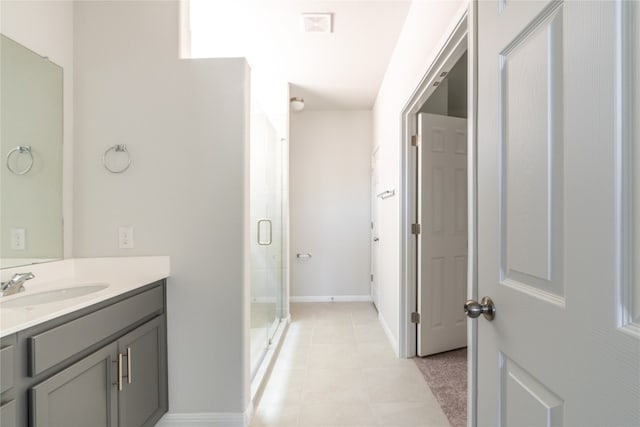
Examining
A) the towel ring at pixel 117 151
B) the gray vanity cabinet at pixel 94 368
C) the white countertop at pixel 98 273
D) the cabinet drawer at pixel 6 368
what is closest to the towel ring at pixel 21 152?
the towel ring at pixel 117 151

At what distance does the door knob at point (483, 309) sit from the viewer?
0.88 meters

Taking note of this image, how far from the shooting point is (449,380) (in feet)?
7.54

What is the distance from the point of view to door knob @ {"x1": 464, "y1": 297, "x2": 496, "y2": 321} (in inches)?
34.5

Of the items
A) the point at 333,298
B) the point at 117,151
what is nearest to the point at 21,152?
the point at 117,151

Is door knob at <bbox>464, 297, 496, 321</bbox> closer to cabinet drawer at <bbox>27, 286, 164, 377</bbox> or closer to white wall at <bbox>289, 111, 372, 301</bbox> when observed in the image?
cabinet drawer at <bbox>27, 286, 164, 377</bbox>

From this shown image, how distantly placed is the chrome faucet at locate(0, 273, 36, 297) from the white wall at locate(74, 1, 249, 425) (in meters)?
0.41

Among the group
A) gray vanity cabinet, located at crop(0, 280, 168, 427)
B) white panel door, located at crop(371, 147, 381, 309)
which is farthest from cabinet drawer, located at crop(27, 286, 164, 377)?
white panel door, located at crop(371, 147, 381, 309)

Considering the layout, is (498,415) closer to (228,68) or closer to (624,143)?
(624,143)

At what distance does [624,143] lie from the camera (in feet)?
1.60

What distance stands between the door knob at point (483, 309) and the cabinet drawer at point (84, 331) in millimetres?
1334

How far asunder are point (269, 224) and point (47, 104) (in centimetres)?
163

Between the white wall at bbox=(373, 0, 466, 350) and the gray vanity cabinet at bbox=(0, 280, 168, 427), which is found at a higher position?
the white wall at bbox=(373, 0, 466, 350)

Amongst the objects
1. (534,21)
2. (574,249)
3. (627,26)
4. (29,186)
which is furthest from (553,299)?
(29,186)

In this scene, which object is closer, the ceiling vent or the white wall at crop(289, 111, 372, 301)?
the ceiling vent
